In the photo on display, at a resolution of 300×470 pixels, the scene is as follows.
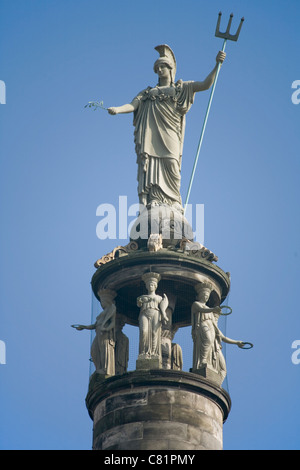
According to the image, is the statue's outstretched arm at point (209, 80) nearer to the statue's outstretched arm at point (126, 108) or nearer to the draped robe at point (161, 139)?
the draped robe at point (161, 139)

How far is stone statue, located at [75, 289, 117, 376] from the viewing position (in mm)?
34844

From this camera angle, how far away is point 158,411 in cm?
3253

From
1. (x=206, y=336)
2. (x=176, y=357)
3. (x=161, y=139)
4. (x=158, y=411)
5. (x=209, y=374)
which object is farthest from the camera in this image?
(x=161, y=139)

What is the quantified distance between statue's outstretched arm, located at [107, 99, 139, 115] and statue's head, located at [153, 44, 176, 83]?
1323mm

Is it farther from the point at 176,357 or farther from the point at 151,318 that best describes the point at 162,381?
the point at 176,357

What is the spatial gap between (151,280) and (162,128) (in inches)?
225

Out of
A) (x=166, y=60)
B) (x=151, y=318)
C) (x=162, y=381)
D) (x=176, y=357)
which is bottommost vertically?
(x=162, y=381)

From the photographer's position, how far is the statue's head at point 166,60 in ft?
130

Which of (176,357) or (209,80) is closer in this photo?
(176,357)

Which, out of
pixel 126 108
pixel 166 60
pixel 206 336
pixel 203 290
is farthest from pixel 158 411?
pixel 166 60

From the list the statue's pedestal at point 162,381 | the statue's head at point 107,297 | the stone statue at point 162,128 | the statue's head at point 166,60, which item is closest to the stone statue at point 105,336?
the statue's head at point 107,297
